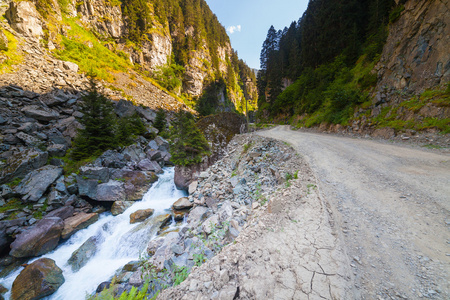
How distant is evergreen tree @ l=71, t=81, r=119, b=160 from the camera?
1137 centimetres

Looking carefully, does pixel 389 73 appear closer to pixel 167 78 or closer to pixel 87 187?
pixel 87 187

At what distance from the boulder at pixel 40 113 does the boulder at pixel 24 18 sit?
13668 mm

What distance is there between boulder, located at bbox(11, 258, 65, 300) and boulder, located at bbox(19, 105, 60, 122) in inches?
539

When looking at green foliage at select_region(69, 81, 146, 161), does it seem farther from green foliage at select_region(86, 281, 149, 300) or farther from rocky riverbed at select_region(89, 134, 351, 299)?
green foliage at select_region(86, 281, 149, 300)

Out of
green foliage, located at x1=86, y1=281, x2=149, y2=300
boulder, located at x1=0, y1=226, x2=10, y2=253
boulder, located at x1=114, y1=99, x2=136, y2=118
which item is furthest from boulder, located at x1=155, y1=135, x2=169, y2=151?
green foliage, located at x1=86, y1=281, x2=149, y2=300

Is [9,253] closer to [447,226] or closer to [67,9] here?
[447,226]

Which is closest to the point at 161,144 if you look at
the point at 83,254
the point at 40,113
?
the point at 40,113

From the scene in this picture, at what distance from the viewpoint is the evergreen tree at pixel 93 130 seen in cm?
1137

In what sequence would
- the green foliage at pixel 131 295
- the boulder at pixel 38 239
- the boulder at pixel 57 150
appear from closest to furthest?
the green foliage at pixel 131 295 < the boulder at pixel 38 239 < the boulder at pixel 57 150

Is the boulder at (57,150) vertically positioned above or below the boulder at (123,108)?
below

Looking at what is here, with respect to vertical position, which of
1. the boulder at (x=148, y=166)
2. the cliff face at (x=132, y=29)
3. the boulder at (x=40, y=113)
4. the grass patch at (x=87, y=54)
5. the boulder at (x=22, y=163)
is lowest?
the boulder at (x=148, y=166)

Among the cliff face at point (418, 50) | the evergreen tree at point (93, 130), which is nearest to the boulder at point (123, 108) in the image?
the evergreen tree at point (93, 130)

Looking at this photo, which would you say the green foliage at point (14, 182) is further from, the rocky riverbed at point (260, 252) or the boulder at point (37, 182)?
the rocky riverbed at point (260, 252)

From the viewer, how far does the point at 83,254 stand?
21.5 ft
